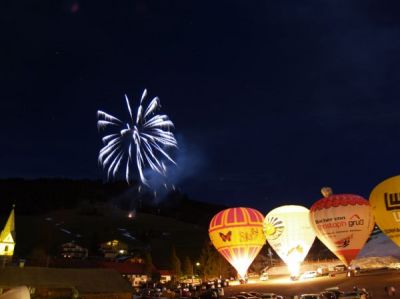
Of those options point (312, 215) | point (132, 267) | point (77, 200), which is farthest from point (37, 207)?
point (312, 215)

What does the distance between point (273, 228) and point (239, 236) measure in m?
3.76

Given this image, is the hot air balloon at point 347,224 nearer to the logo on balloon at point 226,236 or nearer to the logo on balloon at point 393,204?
the logo on balloon at point 393,204

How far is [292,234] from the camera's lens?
150 ft

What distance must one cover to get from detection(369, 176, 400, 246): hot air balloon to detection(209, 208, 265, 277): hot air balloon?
1395cm

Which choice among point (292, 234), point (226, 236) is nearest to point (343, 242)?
point (292, 234)

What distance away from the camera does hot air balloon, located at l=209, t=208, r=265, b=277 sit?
47406 millimetres

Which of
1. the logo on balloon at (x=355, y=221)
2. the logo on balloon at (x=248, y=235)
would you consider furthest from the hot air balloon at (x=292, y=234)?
the logo on balloon at (x=355, y=221)

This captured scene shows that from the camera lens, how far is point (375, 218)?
127 feet

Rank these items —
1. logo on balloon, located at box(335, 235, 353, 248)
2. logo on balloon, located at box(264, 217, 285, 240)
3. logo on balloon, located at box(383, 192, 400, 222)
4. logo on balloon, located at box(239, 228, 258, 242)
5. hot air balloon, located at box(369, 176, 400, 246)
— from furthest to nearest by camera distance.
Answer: logo on balloon, located at box(239, 228, 258, 242) < logo on balloon, located at box(264, 217, 285, 240) < logo on balloon, located at box(335, 235, 353, 248) < hot air balloon, located at box(369, 176, 400, 246) < logo on balloon, located at box(383, 192, 400, 222)

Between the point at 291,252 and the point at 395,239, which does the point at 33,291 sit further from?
the point at 395,239

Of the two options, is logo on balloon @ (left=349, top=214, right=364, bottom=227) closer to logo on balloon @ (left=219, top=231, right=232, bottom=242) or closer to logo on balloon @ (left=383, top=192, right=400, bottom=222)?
logo on balloon @ (left=383, top=192, right=400, bottom=222)

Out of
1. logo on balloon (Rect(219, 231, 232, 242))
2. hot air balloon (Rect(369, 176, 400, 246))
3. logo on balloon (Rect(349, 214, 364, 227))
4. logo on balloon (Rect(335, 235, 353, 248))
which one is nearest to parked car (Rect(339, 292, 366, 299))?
hot air balloon (Rect(369, 176, 400, 246))

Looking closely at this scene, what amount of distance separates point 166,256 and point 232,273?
130 feet

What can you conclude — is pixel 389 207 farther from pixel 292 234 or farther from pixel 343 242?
pixel 292 234
